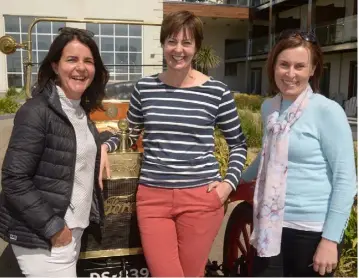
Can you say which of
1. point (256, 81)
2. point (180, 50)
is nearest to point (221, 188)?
point (180, 50)

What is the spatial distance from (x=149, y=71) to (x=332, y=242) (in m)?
2.87

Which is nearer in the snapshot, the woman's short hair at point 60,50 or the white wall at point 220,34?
the woman's short hair at point 60,50

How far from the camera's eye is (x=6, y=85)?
47.0 ft

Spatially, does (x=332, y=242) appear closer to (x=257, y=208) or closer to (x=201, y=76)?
(x=257, y=208)

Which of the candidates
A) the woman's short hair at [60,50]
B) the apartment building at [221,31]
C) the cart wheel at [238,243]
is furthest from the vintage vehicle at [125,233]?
the apartment building at [221,31]

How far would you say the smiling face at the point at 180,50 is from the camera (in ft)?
6.03

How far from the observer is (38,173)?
159 cm

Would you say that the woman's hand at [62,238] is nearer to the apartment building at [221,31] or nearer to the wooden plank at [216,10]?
the apartment building at [221,31]

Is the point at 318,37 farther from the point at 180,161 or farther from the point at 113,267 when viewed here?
the point at 180,161

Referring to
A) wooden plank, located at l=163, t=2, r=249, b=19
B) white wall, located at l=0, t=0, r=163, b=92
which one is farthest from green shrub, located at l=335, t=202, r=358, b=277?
wooden plank, located at l=163, t=2, r=249, b=19

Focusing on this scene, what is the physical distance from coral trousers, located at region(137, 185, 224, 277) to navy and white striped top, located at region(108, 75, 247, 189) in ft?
0.19

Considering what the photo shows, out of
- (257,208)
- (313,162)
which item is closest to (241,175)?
(257,208)

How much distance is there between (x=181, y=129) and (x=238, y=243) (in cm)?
110

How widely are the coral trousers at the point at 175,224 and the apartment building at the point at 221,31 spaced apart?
2.44m
